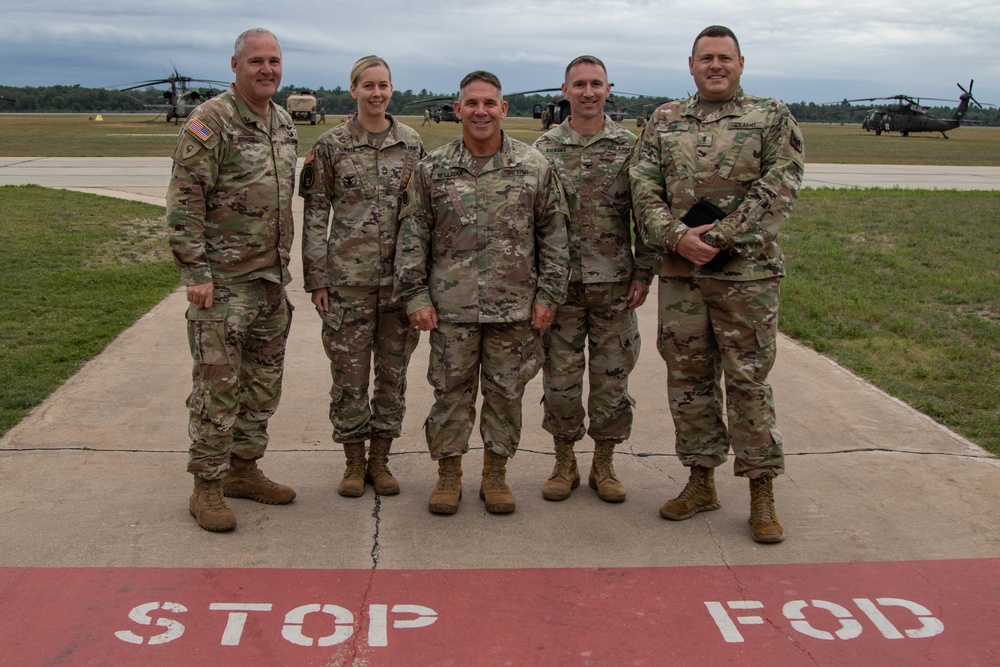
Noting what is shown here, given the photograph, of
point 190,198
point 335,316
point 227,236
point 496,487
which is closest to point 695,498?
point 496,487

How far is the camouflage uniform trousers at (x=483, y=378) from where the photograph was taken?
4.33 metres

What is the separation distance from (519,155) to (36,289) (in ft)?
19.3

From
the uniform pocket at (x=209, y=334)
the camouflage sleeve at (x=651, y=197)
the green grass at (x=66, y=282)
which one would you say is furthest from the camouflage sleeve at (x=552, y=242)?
the green grass at (x=66, y=282)

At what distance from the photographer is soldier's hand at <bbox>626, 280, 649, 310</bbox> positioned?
448cm

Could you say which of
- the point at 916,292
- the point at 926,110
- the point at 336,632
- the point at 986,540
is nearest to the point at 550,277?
the point at 336,632

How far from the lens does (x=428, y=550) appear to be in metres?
4.01

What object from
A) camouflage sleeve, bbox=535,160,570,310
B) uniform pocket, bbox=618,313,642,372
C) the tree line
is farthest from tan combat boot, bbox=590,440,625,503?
the tree line

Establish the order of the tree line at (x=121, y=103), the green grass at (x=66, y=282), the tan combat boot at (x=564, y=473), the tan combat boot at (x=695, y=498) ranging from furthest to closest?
the tree line at (x=121, y=103) → the green grass at (x=66, y=282) → the tan combat boot at (x=564, y=473) → the tan combat boot at (x=695, y=498)

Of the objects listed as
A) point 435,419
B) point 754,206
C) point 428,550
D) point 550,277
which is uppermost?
point 754,206

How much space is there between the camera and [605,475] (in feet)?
15.2

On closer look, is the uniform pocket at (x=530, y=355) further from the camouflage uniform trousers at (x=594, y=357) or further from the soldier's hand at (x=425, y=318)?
the soldier's hand at (x=425, y=318)

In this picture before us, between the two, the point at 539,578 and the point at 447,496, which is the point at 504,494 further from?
the point at 539,578

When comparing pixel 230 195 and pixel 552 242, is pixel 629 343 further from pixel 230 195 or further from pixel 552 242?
pixel 230 195

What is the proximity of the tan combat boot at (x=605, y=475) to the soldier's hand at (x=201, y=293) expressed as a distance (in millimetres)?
1900
